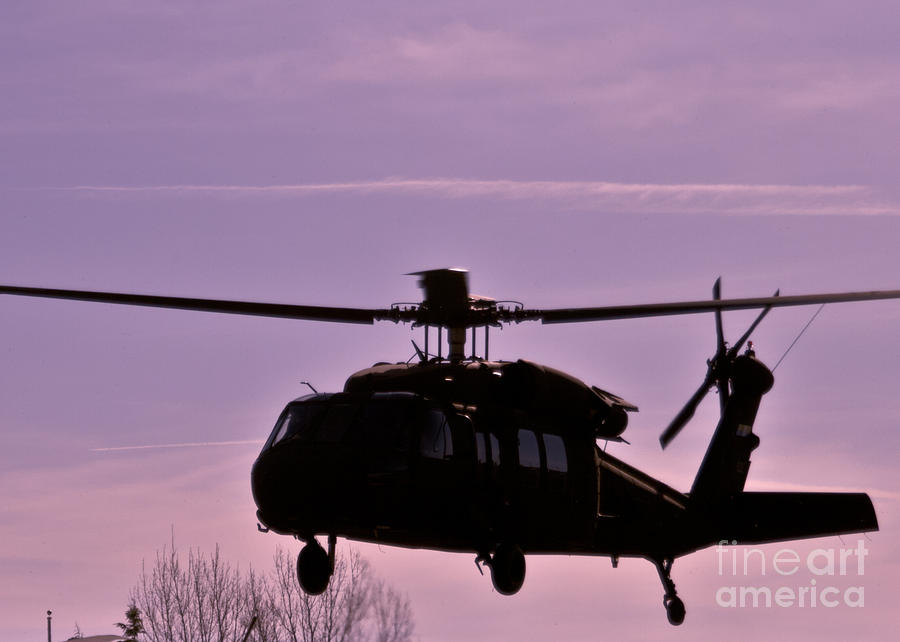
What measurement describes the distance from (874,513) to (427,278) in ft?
36.3

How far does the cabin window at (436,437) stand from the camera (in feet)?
62.9

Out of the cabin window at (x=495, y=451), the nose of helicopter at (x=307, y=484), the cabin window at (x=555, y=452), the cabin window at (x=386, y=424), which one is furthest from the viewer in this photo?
the cabin window at (x=555, y=452)

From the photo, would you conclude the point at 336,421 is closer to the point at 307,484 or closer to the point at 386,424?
the point at 386,424

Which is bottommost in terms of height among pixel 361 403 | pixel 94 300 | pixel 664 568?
pixel 664 568

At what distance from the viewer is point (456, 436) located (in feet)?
64.4

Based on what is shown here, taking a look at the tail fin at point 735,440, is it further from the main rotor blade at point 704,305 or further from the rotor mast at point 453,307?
the rotor mast at point 453,307

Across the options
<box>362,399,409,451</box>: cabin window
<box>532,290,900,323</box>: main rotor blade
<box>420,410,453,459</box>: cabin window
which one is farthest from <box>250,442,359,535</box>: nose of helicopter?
<box>532,290,900,323</box>: main rotor blade

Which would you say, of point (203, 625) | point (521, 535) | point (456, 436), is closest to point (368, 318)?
point (456, 436)

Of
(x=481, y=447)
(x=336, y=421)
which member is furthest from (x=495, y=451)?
(x=336, y=421)

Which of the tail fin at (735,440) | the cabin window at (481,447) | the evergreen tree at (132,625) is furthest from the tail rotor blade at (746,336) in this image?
the evergreen tree at (132,625)

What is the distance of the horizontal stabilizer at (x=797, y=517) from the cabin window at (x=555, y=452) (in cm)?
608

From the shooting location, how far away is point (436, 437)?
19328 millimetres

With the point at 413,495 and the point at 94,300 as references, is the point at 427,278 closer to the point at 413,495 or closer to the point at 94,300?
the point at 413,495

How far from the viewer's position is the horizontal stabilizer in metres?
25.7
